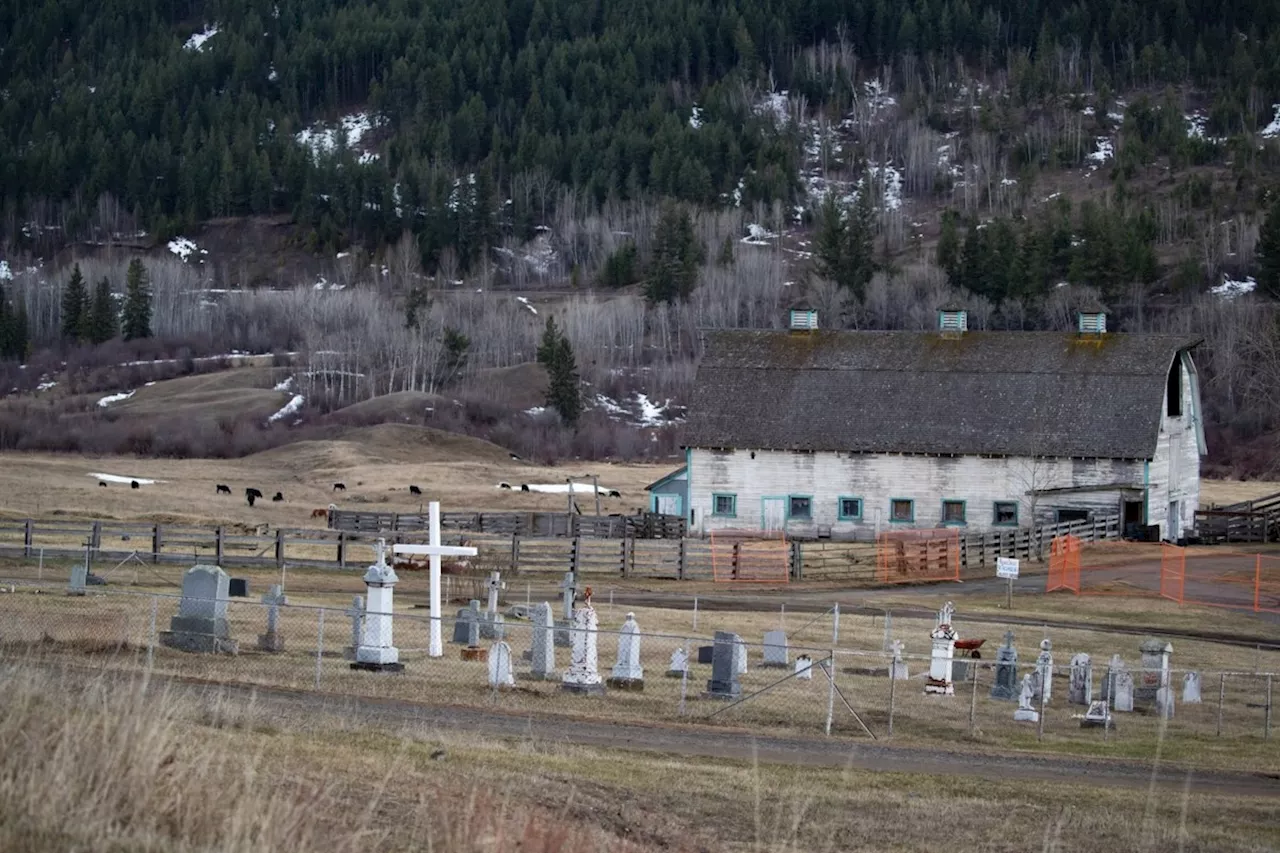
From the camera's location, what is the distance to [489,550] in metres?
48.8

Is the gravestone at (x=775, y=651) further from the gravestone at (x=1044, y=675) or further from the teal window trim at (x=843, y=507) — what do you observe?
the teal window trim at (x=843, y=507)

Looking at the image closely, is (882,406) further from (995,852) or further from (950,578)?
(995,852)

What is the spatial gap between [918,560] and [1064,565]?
5835 mm

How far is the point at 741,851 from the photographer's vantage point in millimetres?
15664

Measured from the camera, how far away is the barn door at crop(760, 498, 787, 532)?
61.6 metres

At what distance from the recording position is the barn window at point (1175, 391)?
6338cm

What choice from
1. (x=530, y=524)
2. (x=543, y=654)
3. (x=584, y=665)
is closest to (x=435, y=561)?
(x=543, y=654)

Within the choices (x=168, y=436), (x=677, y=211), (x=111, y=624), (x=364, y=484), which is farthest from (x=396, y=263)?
(x=111, y=624)

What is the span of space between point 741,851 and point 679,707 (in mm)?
9140

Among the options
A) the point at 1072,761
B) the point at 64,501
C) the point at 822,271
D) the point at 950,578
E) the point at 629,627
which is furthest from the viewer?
the point at 822,271

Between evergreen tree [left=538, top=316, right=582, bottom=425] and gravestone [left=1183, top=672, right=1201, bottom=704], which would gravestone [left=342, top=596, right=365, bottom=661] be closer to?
gravestone [left=1183, top=672, right=1201, bottom=704]

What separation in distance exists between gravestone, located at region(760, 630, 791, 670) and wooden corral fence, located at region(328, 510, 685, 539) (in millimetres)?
26277

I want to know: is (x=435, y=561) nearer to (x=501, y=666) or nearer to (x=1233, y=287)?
(x=501, y=666)

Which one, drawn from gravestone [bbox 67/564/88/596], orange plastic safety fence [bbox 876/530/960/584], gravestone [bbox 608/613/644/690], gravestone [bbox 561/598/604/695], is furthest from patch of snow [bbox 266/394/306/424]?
gravestone [bbox 561/598/604/695]
